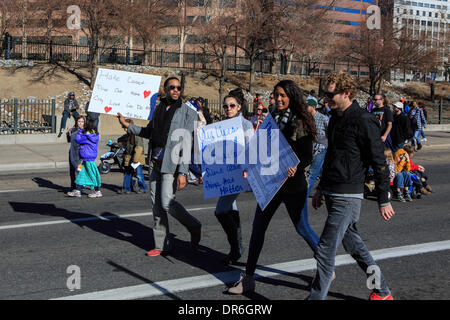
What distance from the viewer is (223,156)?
573cm

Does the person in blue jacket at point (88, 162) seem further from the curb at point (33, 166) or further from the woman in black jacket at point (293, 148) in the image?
the woman in black jacket at point (293, 148)

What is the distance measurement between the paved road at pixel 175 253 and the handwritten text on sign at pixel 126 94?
159cm

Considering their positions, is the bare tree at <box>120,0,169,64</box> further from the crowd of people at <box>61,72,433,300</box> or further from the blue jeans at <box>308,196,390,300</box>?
the blue jeans at <box>308,196,390,300</box>

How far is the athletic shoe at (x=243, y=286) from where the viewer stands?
16.8 ft

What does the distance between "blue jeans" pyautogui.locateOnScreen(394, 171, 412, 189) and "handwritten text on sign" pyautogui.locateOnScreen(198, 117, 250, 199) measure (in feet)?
18.2

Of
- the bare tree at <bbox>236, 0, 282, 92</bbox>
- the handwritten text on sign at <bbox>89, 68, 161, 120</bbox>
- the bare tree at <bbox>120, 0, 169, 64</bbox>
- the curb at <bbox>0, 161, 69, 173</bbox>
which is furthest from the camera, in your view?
the bare tree at <bbox>120, 0, 169, 64</bbox>

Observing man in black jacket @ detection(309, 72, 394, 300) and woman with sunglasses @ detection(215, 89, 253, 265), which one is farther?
woman with sunglasses @ detection(215, 89, 253, 265)

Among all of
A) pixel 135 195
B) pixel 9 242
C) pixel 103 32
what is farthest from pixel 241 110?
pixel 103 32

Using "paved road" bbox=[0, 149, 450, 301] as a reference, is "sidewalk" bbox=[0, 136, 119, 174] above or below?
above

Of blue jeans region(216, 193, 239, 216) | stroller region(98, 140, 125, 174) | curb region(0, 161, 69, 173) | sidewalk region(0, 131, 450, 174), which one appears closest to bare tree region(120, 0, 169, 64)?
sidewalk region(0, 131, 450, 174)

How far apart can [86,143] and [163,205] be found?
455cm

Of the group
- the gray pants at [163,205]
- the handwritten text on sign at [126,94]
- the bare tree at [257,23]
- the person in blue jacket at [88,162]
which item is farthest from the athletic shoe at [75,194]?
the bare tree at [257,23]

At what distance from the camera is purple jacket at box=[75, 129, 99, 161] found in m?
10.2

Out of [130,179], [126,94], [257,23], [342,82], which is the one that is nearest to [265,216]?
[342,82]
